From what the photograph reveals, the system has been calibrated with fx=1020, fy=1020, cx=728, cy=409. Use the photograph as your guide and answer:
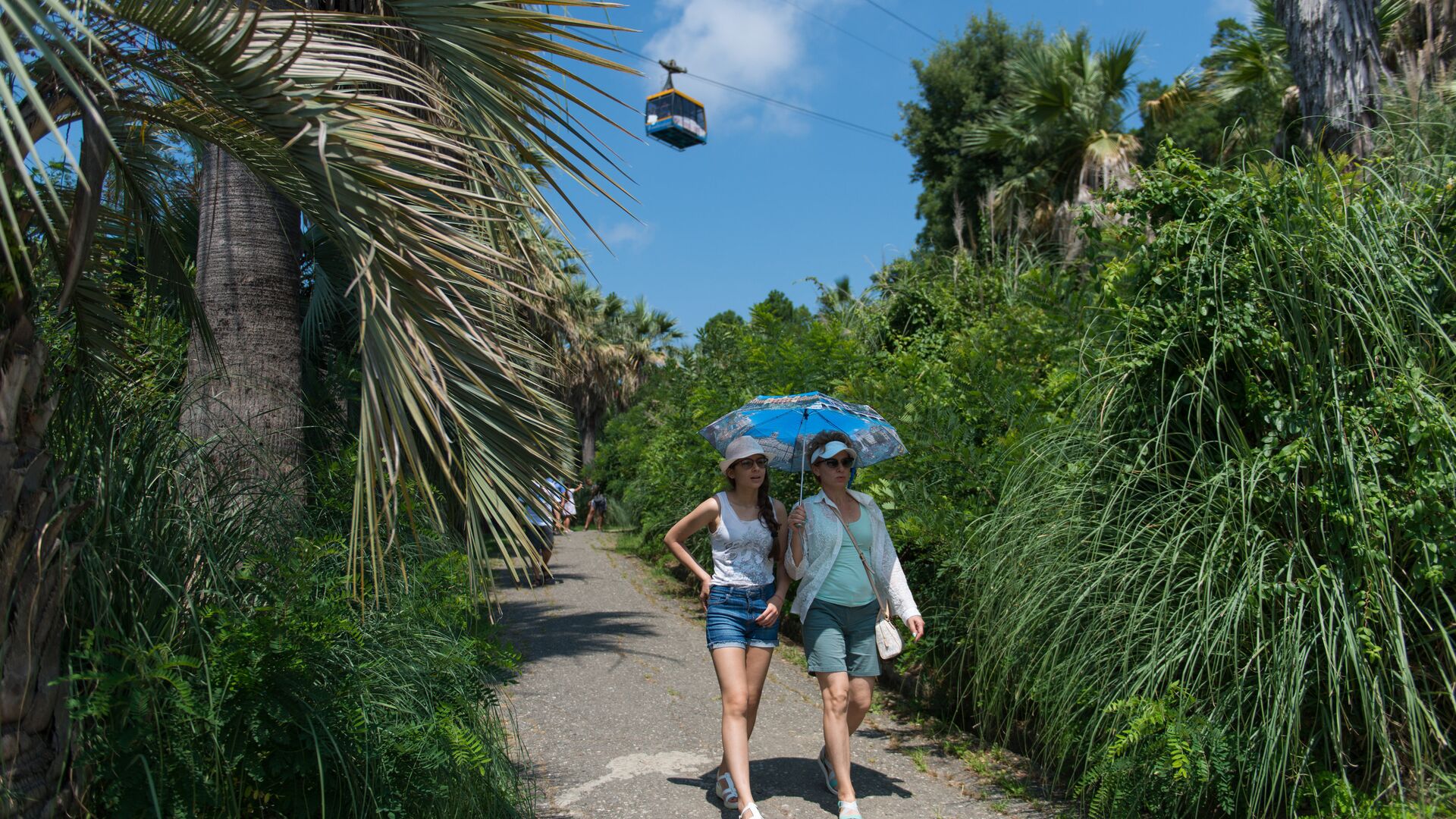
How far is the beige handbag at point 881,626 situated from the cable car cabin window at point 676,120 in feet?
57.0

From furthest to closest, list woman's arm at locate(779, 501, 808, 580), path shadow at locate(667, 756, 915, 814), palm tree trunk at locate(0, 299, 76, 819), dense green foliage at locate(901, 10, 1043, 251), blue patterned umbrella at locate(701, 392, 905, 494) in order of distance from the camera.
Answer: dense green foliage at locate(901, 10, 1043, 251) → blue patterned umbrella at locate(701, 392, 905, 494) → path shadow at locate(667, 756, 915, 814) → woman's arm at locate(779, 501, 808, 580) → palm tree trunk at locate(0, 299, 76, 819)

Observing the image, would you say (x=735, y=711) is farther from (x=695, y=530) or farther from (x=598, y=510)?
(x=598, y=510)

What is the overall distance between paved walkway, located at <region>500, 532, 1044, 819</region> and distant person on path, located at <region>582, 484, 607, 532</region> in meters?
18.0

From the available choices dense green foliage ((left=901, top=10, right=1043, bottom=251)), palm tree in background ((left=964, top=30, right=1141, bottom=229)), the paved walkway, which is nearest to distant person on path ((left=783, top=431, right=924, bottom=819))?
the paved walkway

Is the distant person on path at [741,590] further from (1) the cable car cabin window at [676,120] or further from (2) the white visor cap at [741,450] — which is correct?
(1) the cable car cabin window at [676,120]

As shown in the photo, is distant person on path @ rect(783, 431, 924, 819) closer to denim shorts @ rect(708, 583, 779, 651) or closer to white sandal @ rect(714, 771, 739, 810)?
denim shorts @ rect(708, 583, 779, 651)

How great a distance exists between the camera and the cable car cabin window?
21250 mm

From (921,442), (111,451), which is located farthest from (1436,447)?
(111,451)

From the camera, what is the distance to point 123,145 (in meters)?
4.07

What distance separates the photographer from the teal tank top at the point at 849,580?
470cm

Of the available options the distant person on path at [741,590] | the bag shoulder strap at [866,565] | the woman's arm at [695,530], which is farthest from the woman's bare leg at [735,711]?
the bag shoulder strap at [866,565]

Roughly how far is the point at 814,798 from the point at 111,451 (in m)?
3.39

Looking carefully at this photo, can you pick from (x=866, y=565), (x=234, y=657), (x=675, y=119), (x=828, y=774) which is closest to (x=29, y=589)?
(x=234, y=657)

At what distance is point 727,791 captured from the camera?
4.68m
